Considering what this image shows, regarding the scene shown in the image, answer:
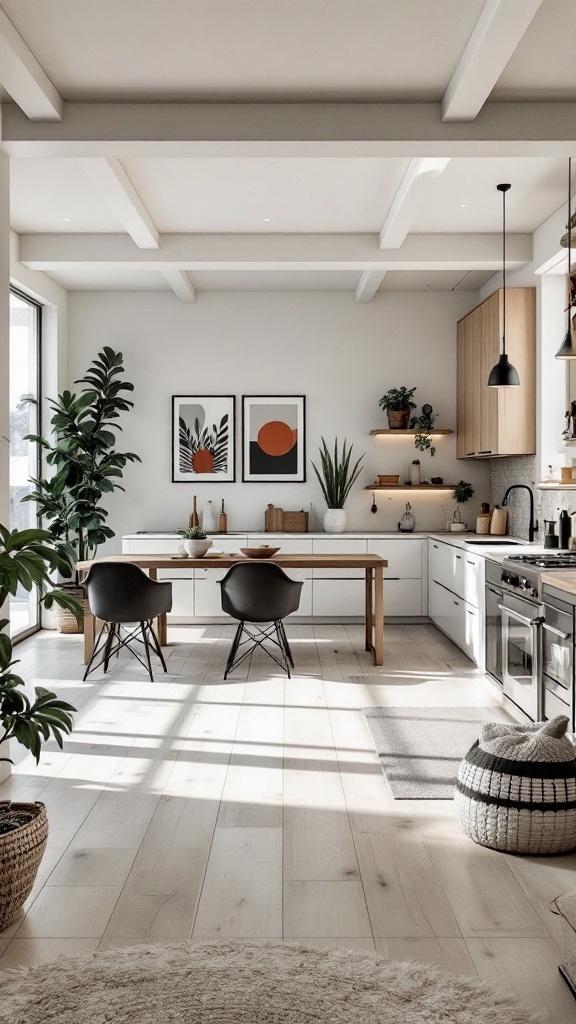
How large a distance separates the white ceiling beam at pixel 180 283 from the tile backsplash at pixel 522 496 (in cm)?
316

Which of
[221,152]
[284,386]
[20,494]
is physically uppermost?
[221,152]

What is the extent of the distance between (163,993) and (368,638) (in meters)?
4.33

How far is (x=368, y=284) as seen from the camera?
7.05 metres

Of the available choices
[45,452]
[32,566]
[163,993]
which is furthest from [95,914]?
[45,452]

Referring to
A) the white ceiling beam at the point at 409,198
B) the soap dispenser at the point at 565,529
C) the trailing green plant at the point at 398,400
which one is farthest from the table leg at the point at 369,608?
the white ceiling beam at the point at 409,198

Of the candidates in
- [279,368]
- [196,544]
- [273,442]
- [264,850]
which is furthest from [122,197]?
[264,850]

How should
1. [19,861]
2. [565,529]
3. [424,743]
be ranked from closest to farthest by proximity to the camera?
[19,861], [424,743], [565,529]

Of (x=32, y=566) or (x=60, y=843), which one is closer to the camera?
(x=32, y=566)

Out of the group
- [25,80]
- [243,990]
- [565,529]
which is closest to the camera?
[243,990]

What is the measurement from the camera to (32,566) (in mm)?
2473

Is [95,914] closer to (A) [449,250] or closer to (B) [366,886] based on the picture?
(B) [366,886]

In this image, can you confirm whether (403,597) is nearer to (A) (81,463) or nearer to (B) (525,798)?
(A) (81,463)

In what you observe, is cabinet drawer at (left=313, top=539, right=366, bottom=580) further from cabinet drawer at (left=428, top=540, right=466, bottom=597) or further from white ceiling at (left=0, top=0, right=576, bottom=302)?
white ceiling at (left=0, top=0, right=576, bottom=302)

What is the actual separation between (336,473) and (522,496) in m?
1.79
